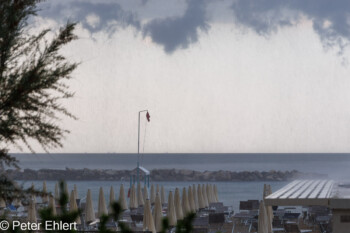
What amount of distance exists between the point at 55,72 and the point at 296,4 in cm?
6642

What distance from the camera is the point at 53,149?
6.26 metres

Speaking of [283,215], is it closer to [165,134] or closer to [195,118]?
[195,118]

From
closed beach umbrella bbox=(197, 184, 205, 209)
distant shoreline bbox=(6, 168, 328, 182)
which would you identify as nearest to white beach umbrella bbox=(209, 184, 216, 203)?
closed beach umbrella bbox=(197, 184, 205, 209)

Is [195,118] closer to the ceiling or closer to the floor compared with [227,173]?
closer to the ceiling

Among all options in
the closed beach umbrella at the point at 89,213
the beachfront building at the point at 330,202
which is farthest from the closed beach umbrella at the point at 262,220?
the closed beach umbrella at the point at 89,213

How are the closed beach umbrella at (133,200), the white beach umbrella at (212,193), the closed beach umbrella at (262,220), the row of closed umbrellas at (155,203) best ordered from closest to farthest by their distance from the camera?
the closed beach umbrella at (262,220)
the row of closed umbrellas at (155,203)
the closed beach umbrella at (133,200)
the white beach umbrella at (212,193)

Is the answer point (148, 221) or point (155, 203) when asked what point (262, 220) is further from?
point (155, 203)

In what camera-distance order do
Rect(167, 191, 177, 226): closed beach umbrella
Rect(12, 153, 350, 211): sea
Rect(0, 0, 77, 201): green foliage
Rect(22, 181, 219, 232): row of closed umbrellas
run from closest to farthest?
Rect(0, 0, 77, 201): green foliage < Rect(22, 181, 219, 232): row of closed umbrellas < Rect(167, 191, 177, 226): closed beach umbrella < Rect(12, 153, 350, 211): sea

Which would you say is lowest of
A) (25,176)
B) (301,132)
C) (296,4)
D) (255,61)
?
(25,176)

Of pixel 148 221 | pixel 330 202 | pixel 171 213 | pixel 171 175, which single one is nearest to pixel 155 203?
pixel 171 213

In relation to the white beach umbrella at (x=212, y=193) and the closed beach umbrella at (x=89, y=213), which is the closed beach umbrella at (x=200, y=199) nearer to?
the white beach umbrella at (x=212, y=193)

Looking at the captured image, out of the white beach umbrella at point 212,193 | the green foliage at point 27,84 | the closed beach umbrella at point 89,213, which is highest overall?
the green foliage at point 27,84

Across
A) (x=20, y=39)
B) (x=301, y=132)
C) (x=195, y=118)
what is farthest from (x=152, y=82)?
(x=20, y=39)

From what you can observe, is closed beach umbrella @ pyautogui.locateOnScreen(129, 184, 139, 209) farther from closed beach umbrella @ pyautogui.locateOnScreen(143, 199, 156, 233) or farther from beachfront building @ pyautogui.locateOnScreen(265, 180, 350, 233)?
beachfront building @ pyautogui.locateOnScreen(265, 180, 350, 233)
